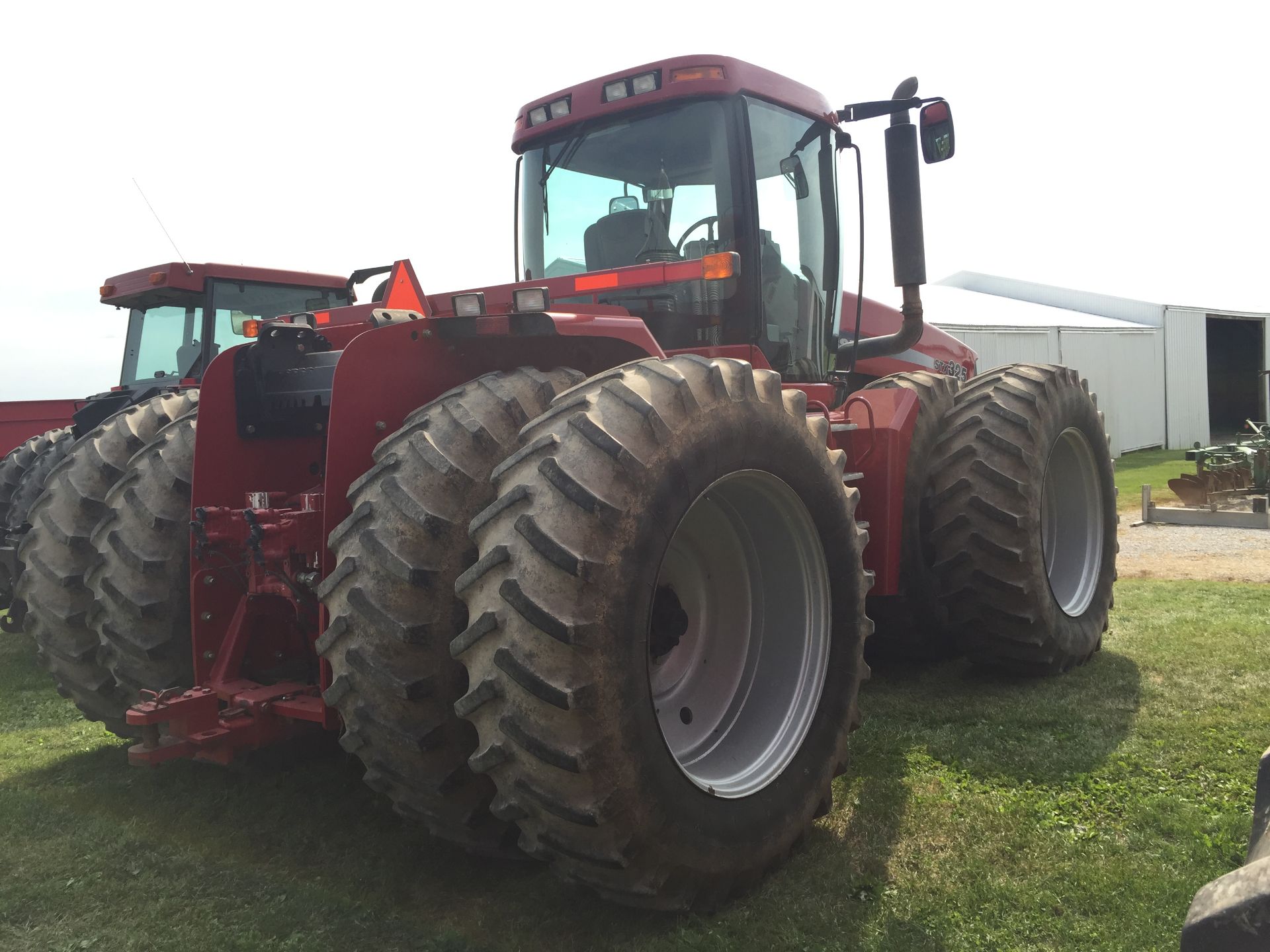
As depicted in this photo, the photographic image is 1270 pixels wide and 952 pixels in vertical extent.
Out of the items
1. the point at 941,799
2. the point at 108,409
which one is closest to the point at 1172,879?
the point at 941,799

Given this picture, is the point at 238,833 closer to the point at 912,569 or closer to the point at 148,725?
the point at 148,725

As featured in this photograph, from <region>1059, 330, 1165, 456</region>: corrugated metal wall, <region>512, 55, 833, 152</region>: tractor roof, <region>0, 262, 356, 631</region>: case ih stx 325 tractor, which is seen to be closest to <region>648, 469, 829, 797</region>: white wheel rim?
<region>512, 55, 833, 152</region>: tractor roof

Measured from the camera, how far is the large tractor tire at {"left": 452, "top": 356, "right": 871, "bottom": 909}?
7.86 ft

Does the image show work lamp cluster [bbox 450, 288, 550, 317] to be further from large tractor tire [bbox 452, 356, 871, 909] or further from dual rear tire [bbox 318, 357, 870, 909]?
large tractor tire [bbox 452, 356, 871, 909]

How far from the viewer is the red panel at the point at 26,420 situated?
939 cm

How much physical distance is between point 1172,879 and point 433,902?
84.7 inches

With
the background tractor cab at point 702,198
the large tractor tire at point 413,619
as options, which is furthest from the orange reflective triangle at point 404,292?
the large tractor tire at point 413,619

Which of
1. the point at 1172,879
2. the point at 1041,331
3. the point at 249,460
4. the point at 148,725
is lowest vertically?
the point at 1172,879

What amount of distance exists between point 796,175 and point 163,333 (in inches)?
263

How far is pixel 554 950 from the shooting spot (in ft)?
8.70

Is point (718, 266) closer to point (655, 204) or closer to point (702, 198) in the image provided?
point (702, 198)

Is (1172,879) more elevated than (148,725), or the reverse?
(148,725)

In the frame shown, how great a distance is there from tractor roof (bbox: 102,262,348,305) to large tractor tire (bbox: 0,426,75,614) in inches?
57.6

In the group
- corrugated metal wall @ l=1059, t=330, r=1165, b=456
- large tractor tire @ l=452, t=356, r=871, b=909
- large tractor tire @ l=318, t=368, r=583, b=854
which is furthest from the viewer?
corrugated metal wall @ l=1059, t=330, r=1165, b=456
